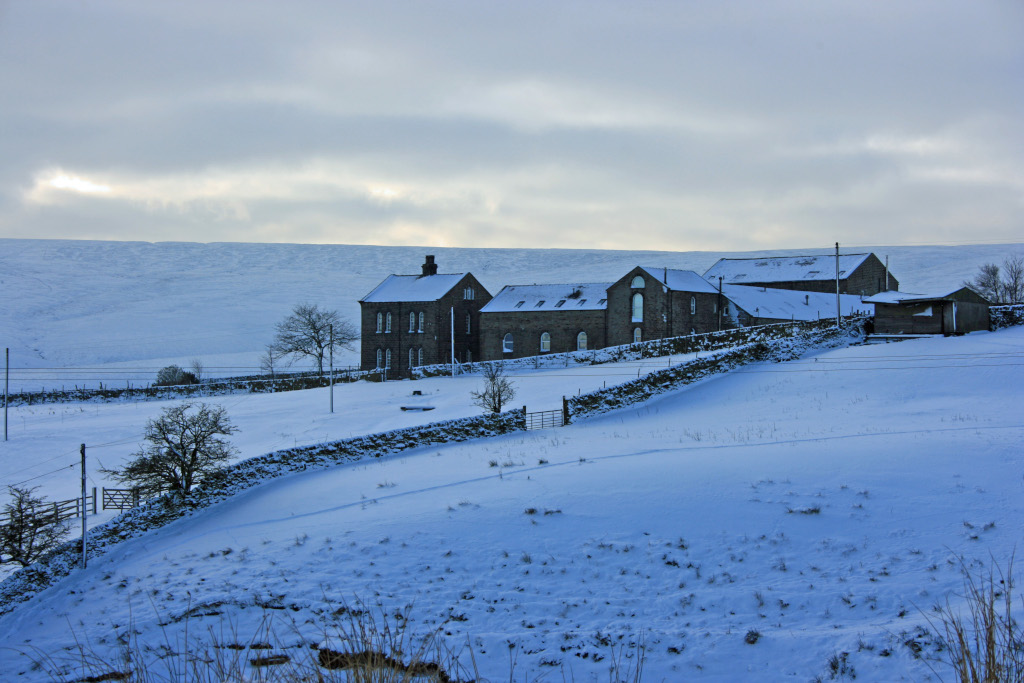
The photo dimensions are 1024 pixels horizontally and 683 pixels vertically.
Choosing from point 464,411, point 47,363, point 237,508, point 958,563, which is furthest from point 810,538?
point 47,363

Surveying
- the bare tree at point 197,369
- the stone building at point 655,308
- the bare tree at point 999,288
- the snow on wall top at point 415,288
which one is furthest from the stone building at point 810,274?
the bare tree at point 197,369

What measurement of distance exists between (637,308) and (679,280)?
498 centimetres

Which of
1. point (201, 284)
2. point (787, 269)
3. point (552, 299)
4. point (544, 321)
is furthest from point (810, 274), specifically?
point (201, 284)

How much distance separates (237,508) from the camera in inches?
902

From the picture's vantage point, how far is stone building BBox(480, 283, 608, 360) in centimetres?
6312

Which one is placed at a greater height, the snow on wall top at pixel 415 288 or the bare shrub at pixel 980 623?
the snow on wall top at pixel 415 288

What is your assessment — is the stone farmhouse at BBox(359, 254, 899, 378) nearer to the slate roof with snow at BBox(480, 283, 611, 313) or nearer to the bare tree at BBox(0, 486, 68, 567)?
the slate roof with snow at BBox(480, 283, 611, 313)

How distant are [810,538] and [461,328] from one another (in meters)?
54.6

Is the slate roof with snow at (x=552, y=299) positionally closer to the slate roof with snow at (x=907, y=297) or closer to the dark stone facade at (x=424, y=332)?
the dark stone facade at (x=424, y=332)

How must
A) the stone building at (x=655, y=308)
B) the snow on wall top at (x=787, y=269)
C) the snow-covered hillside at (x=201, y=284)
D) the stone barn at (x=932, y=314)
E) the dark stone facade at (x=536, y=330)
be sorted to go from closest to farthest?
A: the stone barn at (x=932, y=314) → the stone building at (x=655, y=308) → the dark stone facade at (x=536, y=330) → the snow on wall top at (x=787, y=269) → the snow-covered hillside at (x=201, y=284)

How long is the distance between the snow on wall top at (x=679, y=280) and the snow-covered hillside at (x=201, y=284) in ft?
130

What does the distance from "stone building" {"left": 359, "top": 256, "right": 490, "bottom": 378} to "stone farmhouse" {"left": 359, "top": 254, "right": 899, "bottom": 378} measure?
9cm

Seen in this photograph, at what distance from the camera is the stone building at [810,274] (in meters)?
75.5

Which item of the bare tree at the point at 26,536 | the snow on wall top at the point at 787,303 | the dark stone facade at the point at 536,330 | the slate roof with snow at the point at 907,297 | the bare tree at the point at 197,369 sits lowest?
the bare tree at the point at 26,536
